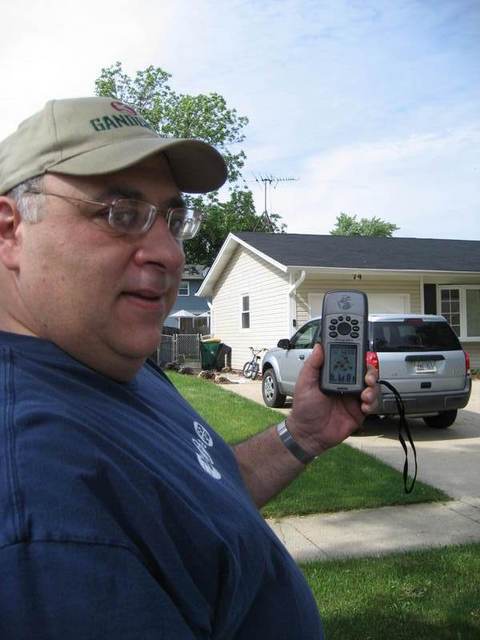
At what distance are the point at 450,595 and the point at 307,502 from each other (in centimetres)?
196

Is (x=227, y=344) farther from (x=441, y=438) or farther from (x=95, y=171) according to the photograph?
(x=95, y=171)

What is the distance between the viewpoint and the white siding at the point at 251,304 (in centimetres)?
1692

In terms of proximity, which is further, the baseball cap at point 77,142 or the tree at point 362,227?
the tree at point 362,227

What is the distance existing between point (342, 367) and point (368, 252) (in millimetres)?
16701

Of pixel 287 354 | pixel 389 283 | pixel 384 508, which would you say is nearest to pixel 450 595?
pixel 384 508

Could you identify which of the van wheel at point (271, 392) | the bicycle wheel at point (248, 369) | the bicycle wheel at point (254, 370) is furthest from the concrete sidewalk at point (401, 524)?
the bicycle wheel at point (248, 369)

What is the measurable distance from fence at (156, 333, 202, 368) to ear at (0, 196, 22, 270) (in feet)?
67.2

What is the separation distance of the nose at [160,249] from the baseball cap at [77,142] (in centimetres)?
17

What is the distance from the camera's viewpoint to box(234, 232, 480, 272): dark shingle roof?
1650 cm

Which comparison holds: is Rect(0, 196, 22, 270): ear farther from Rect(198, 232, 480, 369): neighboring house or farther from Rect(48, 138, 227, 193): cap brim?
Rect(198, 232, 480, 369): neighboring house

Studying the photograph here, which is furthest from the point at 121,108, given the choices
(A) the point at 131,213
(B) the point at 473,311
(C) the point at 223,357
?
A: (C) the point at 223,357

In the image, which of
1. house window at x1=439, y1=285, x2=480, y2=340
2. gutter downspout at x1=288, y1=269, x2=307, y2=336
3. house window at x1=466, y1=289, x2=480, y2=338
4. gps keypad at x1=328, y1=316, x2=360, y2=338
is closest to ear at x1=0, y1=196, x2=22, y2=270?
gps keypad at x1=328, y1=316, x2=360, y2=338

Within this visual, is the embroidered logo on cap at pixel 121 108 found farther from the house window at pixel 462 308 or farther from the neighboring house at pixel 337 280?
the house window at pixel 462 308

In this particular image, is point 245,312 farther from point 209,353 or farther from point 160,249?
point 160,249
